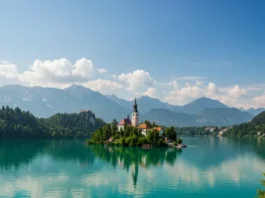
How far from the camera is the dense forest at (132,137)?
9112cm

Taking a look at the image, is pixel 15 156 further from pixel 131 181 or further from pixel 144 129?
pixel 144 129

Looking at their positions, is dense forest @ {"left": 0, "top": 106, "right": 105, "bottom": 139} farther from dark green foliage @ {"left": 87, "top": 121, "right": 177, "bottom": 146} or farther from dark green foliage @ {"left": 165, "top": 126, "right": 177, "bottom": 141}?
dark green foliage @ {"left": 165, "top": 126, "right": 177, "bottom": 141}

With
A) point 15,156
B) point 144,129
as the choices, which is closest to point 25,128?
point 144,129

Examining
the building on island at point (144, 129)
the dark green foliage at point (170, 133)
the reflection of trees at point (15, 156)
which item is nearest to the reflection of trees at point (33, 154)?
the reflection of trees at point (15, 156)

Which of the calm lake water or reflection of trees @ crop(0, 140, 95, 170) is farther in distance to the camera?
reflection of trees @ crop(0, 140, 95, 170)

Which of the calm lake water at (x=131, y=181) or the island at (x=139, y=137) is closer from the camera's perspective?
the calm lake water at (x=131, y=181)

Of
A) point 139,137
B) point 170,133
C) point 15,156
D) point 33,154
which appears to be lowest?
point 33,154

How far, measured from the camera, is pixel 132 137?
92875 mm

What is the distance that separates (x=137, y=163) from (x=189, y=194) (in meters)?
24.7

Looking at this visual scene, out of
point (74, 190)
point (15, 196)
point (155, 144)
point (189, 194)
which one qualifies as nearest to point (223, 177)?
point (189, 194)

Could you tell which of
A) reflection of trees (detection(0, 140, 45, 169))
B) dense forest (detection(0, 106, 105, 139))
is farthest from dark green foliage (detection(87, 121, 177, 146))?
dense forest (detection(0, 106, 105, 139))

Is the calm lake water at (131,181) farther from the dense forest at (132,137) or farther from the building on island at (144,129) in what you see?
the building on island at (144,129)

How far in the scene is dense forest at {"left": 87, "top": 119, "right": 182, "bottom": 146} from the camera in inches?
3588

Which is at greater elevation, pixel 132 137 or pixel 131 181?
pixel 132 137
